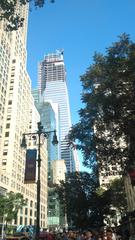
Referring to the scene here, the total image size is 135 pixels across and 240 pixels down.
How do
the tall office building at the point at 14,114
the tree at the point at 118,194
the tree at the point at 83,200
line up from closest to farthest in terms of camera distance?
the tree at the point at 83,200, the tree at the point at 118,194, the tall office building at the point at 14,114

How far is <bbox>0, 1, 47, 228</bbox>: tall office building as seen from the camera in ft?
322

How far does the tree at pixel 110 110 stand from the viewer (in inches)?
837

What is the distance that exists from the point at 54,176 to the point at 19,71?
303 ft

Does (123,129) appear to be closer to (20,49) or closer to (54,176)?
(20,49)

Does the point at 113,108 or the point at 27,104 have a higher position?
the point at 27,104

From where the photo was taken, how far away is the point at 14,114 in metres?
106

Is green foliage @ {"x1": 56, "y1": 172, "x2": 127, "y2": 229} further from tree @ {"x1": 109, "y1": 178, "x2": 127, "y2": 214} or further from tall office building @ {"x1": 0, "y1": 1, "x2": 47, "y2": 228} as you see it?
tall office building @ {"x1": 0, "y1": 1, "x2": 47, "y2": 228}

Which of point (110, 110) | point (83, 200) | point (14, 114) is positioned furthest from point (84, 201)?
point (14, 114)

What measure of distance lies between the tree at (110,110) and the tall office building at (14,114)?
68.3 metres

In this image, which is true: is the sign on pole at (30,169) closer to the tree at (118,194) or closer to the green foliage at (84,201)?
the green foliage at (84,201)

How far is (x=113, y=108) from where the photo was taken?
21.9 metres

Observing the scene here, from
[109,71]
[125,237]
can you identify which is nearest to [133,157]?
[109,71]

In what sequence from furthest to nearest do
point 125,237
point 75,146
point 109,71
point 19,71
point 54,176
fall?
point 54,176 < point 19,71 < point 125,237 < point 75,146 < point 109,71

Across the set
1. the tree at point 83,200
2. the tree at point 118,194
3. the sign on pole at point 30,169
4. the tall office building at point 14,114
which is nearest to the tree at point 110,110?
the sign on pole at point 30,169
